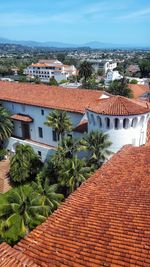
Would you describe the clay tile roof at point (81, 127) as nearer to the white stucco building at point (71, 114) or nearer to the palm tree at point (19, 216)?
the white stucco building at point (71, 114)

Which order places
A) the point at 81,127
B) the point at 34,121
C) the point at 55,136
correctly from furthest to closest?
1. the point at 34,121
2. the point at 55,136
3. the point at 81,127

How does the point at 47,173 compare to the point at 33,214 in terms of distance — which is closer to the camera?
the point at 33,214

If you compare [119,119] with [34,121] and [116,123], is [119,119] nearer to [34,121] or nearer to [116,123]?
[116,123]

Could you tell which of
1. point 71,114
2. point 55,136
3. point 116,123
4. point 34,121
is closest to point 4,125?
point 34,121

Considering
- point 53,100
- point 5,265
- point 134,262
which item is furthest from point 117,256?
point 53,100

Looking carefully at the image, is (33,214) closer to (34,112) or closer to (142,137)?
(142,137)

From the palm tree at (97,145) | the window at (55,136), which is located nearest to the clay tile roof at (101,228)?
the palm tree at (97,145)
